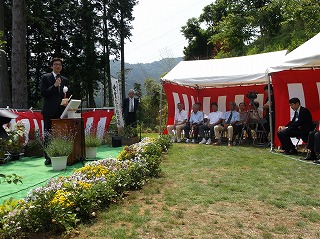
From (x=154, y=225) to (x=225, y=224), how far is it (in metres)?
0.64

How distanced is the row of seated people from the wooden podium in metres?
4.19

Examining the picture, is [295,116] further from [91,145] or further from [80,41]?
[80,41]

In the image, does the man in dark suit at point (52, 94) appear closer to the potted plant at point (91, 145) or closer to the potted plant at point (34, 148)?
the potted plant at point (91, 145)

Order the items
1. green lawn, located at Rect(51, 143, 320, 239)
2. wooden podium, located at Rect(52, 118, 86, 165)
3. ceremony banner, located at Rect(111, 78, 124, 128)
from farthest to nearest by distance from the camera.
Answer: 1. ceremony banner, located at Rect(111, 78, 124, 128)
2. wooden podium, located at Rect(52, 118, 86, 165)
3. green lawn, located at Rect(51, 143, 320, 239)

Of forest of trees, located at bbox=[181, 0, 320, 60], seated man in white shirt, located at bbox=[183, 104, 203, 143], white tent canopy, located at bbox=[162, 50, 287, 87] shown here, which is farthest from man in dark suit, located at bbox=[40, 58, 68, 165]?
forest of trees, located at bbox=[181, 0, 320, 60]

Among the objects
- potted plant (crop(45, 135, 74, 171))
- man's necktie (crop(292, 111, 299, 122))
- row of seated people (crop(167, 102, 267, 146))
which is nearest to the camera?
potted plant (crop(45, 135, 74, 171))

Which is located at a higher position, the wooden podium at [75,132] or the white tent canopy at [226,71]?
the white tent canopy at [226,71]

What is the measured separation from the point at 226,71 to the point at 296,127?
10.0 ft

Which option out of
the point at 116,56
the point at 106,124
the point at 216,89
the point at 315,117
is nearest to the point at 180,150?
the point at 106,124

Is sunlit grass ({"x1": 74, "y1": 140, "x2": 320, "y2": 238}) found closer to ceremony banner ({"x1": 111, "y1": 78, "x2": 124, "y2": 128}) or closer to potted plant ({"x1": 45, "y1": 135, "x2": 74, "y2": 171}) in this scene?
potted plant ({"x1": 45, "y1": 135, "x2": 74, "y2": 171})

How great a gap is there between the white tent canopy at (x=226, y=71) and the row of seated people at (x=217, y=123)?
90cm

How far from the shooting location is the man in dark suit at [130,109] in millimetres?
9727

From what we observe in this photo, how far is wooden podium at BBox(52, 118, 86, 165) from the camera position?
5.46 meters

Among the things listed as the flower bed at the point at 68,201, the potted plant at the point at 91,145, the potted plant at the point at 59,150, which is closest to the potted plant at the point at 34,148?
the potted plant at the point at 91,145
